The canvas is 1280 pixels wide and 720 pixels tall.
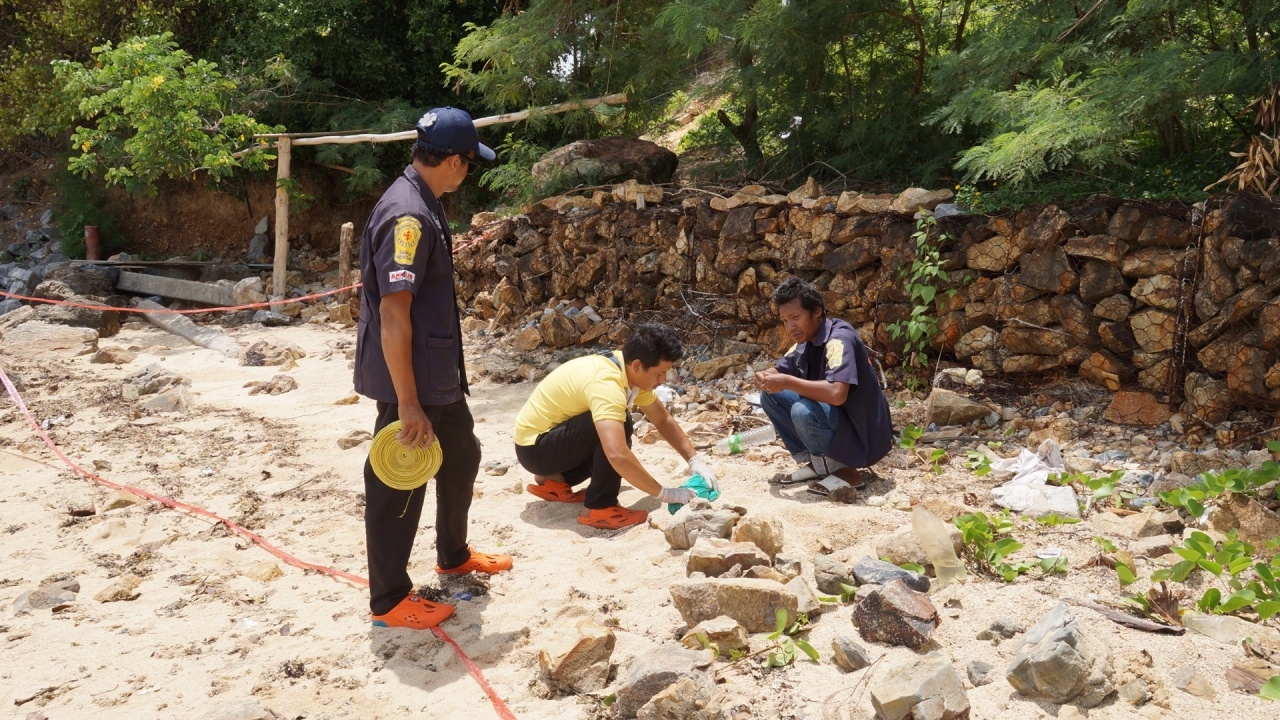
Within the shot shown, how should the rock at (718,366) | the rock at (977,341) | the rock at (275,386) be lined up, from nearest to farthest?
the rock at (977,341)
the rock at (718,366)
the rock at (275,386)

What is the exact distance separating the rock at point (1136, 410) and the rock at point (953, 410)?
640mm

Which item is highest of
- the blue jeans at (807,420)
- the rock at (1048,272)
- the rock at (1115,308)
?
the rock at (1048,272)

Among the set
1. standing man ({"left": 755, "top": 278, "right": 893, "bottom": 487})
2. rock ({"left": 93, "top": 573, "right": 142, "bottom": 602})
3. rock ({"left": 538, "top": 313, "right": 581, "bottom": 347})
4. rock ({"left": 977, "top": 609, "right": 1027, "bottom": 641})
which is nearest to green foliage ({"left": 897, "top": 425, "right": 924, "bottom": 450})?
standing man ({"left": 755, "top": 278, "right": 893, "bottom": 487})

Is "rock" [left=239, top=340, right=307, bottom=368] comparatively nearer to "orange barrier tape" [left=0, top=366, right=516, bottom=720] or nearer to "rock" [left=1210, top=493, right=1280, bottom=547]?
"orange barrier tape" [left=0, top=366, right=516, bottom=720]

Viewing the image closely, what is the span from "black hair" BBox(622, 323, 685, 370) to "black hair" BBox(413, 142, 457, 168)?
114 centimetres

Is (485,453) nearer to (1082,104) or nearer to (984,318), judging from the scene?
(984,318)

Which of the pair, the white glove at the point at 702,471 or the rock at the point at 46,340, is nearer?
the white glove at the point at 702,471

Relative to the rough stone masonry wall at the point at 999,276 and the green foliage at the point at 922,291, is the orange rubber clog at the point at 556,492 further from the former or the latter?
the rough stone masonry wall at the point at 999,276

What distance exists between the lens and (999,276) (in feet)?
18.0

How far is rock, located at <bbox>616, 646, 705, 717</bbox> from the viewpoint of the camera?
2471 millimetres

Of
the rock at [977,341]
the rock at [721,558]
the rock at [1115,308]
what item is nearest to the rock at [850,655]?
the rock at [721,558]

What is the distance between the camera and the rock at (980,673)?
248 cm

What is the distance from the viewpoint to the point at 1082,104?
4.81m

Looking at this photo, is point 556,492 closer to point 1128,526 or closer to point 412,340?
point 412,340
